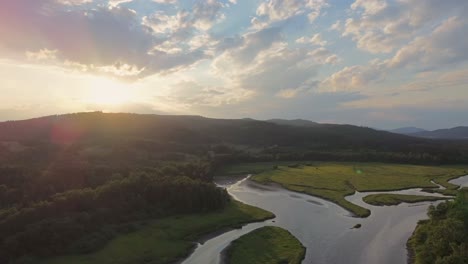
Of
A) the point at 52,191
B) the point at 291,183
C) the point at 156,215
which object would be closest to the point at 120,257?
the point at 156,215

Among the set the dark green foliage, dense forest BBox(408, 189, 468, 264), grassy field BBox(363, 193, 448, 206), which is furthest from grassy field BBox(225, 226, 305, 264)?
grassy field BBox(363, 193, 448, 206)

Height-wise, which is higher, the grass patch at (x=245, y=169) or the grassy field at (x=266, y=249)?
the grass patch at (x=245, y=169)

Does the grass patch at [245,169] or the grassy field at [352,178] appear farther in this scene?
the grass patch at [245,169]

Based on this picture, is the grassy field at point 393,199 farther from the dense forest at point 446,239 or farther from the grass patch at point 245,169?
the grass patch at point 245,169

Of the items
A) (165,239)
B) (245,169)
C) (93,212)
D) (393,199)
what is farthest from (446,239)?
(245,169)

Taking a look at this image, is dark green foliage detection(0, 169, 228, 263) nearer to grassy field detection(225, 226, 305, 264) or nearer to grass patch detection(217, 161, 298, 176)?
grassy field detection(225, 226, 305, 264)

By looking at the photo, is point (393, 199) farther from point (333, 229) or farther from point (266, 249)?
point (266, 249)

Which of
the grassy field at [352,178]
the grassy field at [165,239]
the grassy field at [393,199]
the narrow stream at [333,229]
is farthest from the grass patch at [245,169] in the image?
the grassy field at [165,239]
